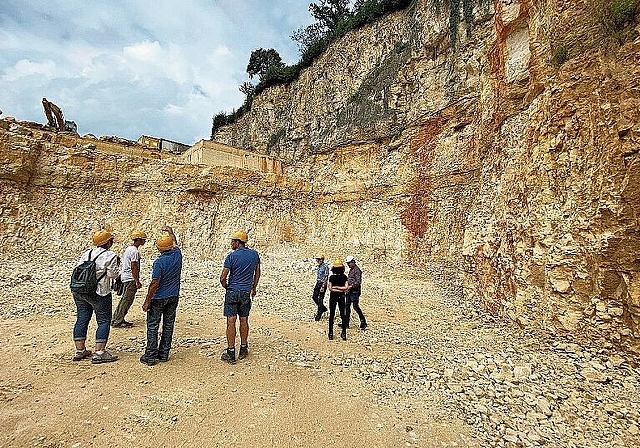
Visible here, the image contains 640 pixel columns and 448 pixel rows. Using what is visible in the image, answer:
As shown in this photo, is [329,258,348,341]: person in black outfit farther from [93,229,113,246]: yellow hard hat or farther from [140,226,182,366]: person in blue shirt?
[93,229,113,246]: yellow hard hat

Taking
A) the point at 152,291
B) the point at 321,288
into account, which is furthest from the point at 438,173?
the point at 152,291

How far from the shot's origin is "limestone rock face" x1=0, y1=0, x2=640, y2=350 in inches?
194

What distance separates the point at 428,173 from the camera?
1650 cm

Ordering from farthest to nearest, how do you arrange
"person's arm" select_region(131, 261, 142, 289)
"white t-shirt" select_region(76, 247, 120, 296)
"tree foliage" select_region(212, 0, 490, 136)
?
"tree foliage" select_region(212, 0, 490, 136), "person's arm" select_region(131, 261, 142, 289), "white t-shirt" select_region(76, 247, 120, 296)

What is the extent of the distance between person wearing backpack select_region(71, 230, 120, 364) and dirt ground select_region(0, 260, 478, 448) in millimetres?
240

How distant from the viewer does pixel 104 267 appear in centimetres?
452

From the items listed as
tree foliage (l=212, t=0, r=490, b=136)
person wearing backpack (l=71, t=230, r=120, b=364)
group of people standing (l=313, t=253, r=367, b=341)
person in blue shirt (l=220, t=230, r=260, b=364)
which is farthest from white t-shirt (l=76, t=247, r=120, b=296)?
tree foliage (l=212, t=0, r=490, b=136)

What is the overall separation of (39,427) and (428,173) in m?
16.2

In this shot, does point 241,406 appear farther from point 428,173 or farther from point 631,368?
Result: point 428,173

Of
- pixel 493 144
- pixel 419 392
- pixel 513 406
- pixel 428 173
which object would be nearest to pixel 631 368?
pixel 513 406

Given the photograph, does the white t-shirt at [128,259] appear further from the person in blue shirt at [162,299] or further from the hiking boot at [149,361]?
the hiking boot at [149,361]

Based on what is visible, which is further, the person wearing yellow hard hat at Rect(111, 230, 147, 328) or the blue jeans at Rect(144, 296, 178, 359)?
the person wearing yellow hard hat at Rect(111, 230, 147, 328)

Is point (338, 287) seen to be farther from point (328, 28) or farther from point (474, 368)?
point (328, 28)

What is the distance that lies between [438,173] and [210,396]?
14655 mm
